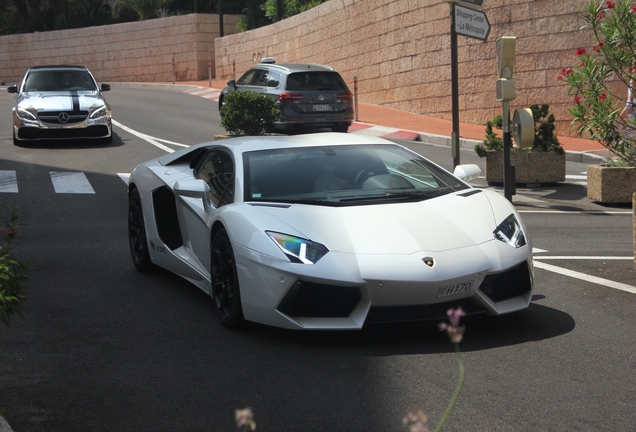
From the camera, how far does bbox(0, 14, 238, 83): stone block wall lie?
1869 inches

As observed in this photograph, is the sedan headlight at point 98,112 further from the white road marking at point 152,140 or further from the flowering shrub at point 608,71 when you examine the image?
the flowering shrub at point 608,71

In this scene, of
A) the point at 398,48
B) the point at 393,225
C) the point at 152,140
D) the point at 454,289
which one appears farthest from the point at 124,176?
the point at 398,48

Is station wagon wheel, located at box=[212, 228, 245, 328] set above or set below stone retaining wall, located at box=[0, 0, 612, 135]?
A: below

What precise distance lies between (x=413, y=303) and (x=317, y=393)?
93 cm

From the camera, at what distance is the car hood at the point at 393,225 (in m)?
5.23

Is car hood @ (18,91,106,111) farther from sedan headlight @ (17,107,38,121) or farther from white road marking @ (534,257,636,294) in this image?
white road marking @ (534,257,636,294)

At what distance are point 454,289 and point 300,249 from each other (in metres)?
0.89

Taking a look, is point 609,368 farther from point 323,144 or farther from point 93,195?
point 93,195

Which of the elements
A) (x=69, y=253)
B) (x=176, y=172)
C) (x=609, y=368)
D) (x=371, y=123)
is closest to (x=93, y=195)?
(x=69, y=253)

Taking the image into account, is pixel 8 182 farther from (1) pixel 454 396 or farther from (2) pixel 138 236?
(1) pixel 454 396

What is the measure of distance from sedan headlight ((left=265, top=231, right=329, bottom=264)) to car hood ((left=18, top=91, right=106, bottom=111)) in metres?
13.1

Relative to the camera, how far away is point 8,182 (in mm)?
13852

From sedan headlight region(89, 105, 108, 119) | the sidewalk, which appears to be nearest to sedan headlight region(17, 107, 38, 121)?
sedan headlight region(89, 105, 108, 119)

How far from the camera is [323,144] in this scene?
258 inches
